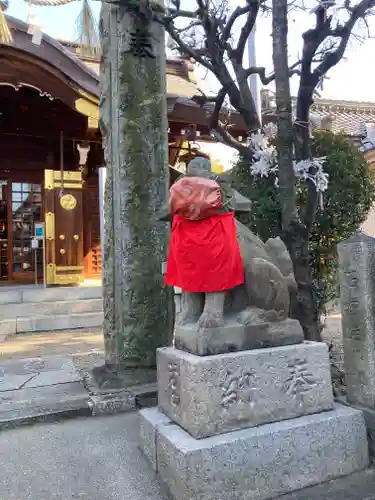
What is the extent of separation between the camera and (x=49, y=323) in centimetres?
777

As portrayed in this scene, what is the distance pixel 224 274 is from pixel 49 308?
6499 mm

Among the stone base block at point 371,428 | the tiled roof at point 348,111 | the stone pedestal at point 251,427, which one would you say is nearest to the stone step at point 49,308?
the stone pedestal at point 251,427

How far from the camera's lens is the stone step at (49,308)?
7.91m

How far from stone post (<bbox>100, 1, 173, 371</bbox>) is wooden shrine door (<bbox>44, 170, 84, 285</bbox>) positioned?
5.28 m

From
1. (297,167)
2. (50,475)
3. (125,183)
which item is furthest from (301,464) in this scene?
(125,183)

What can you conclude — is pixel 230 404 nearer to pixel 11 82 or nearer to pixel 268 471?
pixel 268 471

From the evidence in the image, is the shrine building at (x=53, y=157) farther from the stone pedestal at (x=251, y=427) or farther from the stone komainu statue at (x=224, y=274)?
the stone pedestal at (x=251, y=427)

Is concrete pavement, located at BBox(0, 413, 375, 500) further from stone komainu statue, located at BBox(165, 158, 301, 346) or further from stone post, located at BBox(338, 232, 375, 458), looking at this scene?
stone komainu statue, located at BBox(165, 158, 301, 346)

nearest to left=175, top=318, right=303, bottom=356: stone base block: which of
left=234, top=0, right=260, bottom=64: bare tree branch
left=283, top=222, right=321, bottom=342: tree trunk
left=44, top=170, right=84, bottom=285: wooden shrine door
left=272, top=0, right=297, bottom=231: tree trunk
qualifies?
left=283, top=222, right=321, bottom=342: tree trunk

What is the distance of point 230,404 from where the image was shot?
7.85 feet

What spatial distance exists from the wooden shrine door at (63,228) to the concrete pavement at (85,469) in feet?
20.1

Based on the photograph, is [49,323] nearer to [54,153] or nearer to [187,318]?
[54,153]

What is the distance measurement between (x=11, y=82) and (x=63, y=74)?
3.59 ft

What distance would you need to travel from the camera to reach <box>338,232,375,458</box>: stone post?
2834 millimetres
